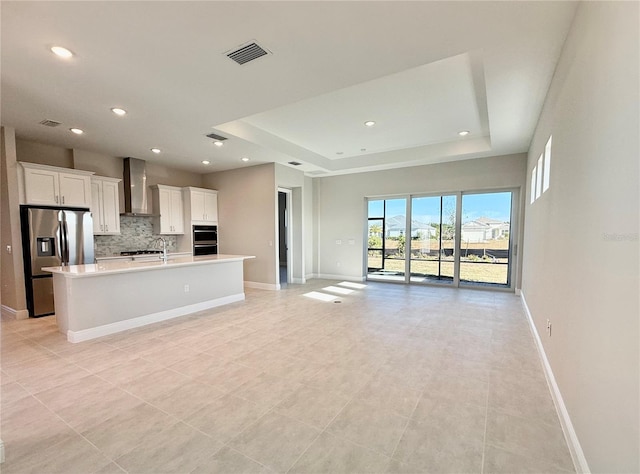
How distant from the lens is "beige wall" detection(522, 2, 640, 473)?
1.15 meters

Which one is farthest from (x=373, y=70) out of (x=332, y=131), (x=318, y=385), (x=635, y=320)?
(x=318, y=385)

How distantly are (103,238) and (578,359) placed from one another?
24.0ft

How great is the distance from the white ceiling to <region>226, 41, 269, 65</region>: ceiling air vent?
0.07 meters

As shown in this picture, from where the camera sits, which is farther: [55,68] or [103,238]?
[103,238]

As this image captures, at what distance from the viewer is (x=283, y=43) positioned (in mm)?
2346

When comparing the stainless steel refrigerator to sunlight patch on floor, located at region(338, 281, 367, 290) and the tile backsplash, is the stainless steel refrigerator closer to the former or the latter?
the tile backsplash

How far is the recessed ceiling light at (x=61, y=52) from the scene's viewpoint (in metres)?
→ 2.37

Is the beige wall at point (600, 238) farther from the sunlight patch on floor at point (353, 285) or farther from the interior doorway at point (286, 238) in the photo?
the interior doorway at point (286, 238)

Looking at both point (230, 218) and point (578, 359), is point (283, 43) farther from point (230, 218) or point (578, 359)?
point (230, 218)

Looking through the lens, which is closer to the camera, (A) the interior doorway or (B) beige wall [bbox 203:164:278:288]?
(B) beige wall [bbox 203:164:278:288]

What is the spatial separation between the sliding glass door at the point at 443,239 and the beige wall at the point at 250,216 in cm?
284

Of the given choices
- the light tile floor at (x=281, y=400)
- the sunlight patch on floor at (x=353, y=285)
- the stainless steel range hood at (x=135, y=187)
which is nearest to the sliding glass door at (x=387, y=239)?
the sunlight patch on floor at (x=353, y=285)

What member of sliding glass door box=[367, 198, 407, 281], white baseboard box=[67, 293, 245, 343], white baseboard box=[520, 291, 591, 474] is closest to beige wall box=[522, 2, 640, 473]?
white baseboard box=[520, 291, 591, 474]

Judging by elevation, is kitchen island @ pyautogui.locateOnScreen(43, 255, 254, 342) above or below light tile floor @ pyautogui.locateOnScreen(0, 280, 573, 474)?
above
